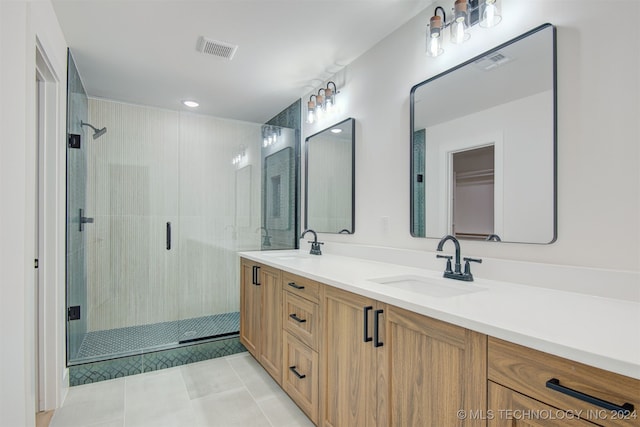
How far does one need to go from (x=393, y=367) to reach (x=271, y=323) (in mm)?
1219

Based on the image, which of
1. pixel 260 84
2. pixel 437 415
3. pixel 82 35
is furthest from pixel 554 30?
pixel 82 35

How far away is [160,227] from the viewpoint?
9.73 ft

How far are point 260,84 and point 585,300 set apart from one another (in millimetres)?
2715

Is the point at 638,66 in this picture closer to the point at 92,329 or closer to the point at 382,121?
the point at 382,121

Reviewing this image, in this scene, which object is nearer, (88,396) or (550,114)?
(550,114)

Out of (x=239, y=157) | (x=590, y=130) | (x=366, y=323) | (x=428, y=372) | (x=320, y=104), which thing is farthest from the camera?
(x=239, y=157)

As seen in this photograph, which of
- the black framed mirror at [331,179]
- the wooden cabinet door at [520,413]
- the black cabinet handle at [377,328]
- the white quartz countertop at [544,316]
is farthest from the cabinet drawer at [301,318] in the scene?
the wooden cabinet door at [520,413]

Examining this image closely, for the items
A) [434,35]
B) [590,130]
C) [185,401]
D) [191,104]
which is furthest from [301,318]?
[191,104]

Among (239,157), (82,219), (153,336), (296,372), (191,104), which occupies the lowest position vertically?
(153,336)

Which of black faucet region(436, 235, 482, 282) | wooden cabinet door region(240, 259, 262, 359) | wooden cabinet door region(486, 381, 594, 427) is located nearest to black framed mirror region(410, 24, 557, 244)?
black faucet region(436, 235, 482, 282)

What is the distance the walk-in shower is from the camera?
2.72 metres

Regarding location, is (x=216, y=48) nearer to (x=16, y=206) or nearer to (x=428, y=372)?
(x=16, y=206)

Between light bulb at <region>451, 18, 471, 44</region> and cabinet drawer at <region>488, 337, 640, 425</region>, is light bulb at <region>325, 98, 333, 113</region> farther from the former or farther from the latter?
cabinet drawer at <region>488, 337, 640, 425</region>

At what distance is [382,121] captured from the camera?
224 centimetres
